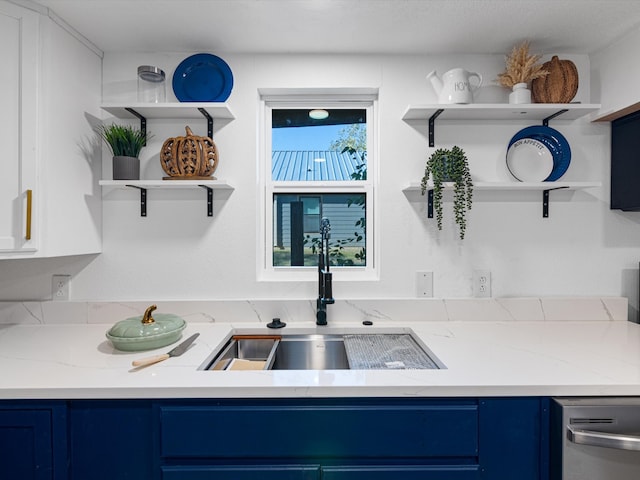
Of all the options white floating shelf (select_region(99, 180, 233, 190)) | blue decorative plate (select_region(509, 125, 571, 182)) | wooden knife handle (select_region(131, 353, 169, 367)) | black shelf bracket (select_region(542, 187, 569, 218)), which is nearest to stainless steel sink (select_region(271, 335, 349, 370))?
wooden knife handle (select_region(131, 353, 169, 367))

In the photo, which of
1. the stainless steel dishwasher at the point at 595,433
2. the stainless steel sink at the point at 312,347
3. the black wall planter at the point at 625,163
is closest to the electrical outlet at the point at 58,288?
the stainless steel sink at the point at 312,347

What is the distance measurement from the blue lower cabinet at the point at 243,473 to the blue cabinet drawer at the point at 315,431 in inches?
1.4

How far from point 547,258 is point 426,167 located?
2.55ft

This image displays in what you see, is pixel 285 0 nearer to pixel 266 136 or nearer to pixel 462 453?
pixel 266 136

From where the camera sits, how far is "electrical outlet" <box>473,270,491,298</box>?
1.85 meters

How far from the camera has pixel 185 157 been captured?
169cm

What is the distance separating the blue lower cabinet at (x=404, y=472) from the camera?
111 cm

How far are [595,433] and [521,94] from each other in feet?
4.51

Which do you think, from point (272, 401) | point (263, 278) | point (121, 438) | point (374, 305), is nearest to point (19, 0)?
point (263, 278)

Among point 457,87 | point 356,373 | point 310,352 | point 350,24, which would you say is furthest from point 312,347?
point 350,24

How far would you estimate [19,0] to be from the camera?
139cm

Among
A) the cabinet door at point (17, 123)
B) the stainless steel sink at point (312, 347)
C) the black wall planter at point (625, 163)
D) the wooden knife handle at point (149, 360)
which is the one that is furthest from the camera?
the black wall planter at point (625, 163)

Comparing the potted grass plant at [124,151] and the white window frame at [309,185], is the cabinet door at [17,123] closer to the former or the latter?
the potted grass plant at [124,151]

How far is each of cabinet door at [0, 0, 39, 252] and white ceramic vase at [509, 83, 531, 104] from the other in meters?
1.99
